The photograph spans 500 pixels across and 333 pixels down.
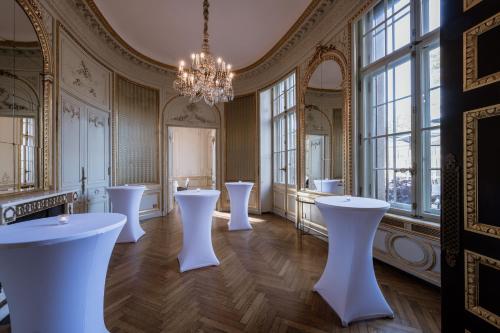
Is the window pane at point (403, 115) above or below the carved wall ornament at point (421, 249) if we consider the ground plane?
above

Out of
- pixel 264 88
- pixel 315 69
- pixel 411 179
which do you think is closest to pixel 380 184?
pixel 411 179

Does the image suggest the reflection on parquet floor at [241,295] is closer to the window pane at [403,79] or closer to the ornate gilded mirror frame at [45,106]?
the ornate gilded mirror frame at [45,106]

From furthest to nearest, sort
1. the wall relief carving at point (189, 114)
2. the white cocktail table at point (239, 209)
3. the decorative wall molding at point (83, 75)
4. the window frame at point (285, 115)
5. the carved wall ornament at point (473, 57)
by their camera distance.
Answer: the wall relief carving at point (189, 114) < the window frame at point (285, 115) < the white cocktail table at point (239, 209) < the decorative wall molding at point (83, 75) < the carved wall ornament at point (473, 57)

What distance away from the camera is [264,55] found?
17.8ft

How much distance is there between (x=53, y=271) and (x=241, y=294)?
5.09 feet

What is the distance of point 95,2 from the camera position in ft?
11.9

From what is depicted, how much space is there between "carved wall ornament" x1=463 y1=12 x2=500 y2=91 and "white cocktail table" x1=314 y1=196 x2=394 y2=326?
1.01 metres

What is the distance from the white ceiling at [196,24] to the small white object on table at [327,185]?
2837 mm

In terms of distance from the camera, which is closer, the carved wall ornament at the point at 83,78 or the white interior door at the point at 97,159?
the carved wall ornament at the point at 83,78

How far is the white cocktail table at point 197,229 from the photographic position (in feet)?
9.04

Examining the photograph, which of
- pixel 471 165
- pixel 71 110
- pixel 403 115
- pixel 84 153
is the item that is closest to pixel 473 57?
pixel 471 165

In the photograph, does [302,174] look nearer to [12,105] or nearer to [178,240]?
[178,240]

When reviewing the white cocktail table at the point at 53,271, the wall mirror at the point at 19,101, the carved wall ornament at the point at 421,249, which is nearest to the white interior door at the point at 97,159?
the wall mirror at the point at 19,101

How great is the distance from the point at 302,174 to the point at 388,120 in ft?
6.28
